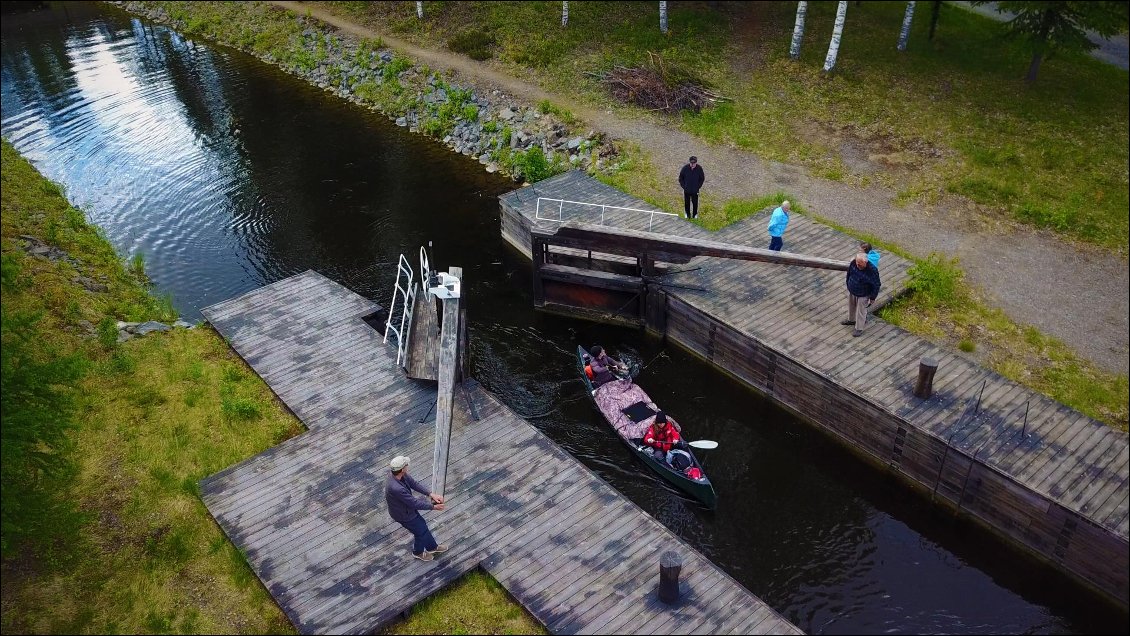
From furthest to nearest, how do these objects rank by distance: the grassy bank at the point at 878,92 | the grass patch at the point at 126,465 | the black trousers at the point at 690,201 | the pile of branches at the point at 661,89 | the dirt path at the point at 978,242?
the pile of branches at the point at 661,89, the grassy bank at the point at 878,92, the black trousers at the point at 690,201, the dirt path at the point at 978,242, the grass patch at the point at 126,465

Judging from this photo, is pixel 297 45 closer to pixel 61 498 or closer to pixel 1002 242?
pixel 61 498

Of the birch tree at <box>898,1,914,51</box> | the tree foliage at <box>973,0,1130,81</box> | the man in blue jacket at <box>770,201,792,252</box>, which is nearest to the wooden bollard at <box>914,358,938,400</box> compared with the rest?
the man in blue jacket at <box>770,201,792,252</box>

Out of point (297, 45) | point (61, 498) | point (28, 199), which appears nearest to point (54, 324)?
point (61, 498)

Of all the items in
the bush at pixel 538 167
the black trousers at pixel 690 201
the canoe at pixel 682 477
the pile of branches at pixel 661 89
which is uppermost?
the pile of branches at pixel 661 89

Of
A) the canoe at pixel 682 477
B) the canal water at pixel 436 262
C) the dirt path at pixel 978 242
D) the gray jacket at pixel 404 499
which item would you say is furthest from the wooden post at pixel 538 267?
the gray jacket at pixel 404 499

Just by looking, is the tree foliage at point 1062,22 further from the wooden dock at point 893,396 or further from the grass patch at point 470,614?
the grass patch at point 470,614

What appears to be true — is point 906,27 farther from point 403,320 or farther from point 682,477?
point 403,320

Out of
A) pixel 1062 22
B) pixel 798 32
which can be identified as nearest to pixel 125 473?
pixel 798 32

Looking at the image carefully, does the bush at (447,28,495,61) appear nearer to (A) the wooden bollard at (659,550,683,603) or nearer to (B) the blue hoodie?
(B) the blue hoodie
